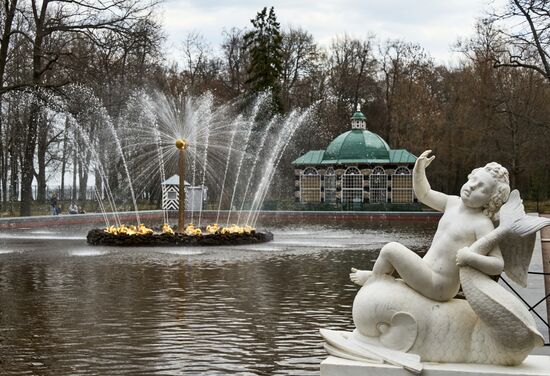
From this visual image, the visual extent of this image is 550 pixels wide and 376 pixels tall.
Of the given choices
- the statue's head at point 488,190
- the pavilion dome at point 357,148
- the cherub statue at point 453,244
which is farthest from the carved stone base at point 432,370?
the pavilion dome at point 357,148

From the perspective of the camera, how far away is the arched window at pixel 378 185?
53.9 meters

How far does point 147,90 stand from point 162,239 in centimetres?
2533

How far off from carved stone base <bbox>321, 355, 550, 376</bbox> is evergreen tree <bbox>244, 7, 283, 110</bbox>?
49227mm

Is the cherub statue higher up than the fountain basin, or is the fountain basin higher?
the cherub statue

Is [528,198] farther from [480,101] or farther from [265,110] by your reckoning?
[265,110]

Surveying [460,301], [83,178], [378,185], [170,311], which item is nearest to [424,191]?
[460,301]

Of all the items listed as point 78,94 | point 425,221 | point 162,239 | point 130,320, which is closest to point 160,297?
point 130,320

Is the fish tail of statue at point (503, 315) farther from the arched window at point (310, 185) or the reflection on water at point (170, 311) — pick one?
the arched window at point (310, 185)

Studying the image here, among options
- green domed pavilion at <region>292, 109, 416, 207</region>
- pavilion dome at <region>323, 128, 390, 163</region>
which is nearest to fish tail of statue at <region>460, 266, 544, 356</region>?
green domed pavilion at <region>292, 109, 416, 207</region>

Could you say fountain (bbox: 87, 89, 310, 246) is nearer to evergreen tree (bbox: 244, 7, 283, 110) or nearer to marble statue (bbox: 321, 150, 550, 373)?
evergreen tree (bbox: 244, 7, 283, 110)

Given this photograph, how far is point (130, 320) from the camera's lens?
10.1 m

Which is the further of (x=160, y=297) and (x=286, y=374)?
(x=160, y=297)

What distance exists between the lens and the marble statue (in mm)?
5277

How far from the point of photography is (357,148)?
177 ft
